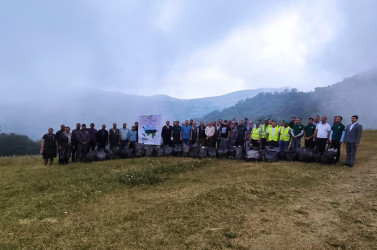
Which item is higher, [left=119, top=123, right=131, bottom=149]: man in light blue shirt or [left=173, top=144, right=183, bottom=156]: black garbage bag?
[left=119, top=123, right=131, bottom=149]: man in light blue shirt

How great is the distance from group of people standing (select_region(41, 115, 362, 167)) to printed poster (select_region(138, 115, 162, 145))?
0.44 meters

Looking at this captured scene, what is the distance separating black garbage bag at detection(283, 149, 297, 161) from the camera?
11.8 meters

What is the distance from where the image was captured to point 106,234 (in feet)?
16.1

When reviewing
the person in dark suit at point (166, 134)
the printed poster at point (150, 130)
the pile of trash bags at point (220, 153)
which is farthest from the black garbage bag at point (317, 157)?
the printed poster at point (150, 130)

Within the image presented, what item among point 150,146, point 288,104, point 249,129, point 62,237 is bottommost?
point 62,237

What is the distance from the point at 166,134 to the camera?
47.3ft

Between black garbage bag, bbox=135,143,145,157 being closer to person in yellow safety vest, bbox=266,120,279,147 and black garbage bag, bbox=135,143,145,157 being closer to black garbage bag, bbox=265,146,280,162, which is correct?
black garbage bag, bbox=265,146,280,162

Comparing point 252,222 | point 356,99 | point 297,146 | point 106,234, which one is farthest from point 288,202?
point 356,99

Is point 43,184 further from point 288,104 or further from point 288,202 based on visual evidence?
point 288,104

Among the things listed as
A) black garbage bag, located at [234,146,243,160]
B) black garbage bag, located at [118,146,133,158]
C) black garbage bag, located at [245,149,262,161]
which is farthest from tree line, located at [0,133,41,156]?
black garbage bag, located at [245,149,262,161]

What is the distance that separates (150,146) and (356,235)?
10.1 metres

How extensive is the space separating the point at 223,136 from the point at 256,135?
1.91m

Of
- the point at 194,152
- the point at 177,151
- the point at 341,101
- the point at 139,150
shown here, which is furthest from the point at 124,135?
the point at 341,101

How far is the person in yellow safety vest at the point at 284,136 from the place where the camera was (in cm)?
1227
